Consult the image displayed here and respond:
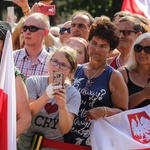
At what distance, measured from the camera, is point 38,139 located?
4.77m

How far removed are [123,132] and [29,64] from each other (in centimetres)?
168

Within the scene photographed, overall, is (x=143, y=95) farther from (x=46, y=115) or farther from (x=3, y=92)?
(x=3, y=92)

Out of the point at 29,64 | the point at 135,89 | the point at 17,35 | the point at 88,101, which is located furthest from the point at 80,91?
the point at 17,35

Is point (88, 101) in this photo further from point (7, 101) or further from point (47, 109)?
point (7, 101)

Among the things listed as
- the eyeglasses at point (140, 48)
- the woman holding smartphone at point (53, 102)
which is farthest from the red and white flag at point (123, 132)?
the eyeglasses at point (140, 48)

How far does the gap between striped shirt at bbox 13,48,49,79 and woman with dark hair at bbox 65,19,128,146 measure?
1.19 m

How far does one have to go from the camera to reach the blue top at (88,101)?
4.94m

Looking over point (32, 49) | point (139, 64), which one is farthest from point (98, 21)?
point (32, 49)

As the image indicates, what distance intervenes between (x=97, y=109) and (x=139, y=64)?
817 millimetres

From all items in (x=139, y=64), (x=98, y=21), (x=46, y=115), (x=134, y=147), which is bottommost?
(x=134, y=147)

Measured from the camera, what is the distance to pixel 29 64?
20.8 ft

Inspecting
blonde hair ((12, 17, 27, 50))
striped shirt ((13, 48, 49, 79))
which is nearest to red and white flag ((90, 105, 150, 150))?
striped shirt ((13, 48, 49, 79))

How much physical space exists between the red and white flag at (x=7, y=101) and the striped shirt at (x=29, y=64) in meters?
2.00

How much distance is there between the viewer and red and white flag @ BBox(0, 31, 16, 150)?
4.11 meters
